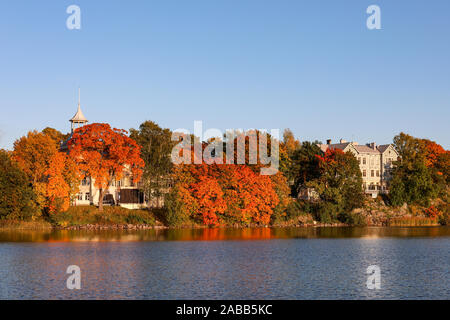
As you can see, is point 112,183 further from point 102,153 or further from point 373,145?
point 373,145

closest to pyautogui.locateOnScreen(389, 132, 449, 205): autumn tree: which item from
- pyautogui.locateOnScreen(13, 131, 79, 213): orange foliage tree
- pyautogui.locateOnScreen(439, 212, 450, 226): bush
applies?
pyautogui.locateOnScreen(439, 212, 450, 226): bush

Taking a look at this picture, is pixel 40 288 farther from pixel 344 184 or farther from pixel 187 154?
pixel 344 184

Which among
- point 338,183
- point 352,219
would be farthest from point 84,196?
point 352,219

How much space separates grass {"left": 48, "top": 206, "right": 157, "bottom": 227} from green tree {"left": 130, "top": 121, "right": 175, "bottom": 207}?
475 cm

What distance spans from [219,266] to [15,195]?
1734 inches

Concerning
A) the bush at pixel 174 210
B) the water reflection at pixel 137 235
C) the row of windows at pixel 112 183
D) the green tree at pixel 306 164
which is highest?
the green tree at pixel 306 164

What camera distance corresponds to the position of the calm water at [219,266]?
3697 centimetres

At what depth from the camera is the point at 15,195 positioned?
80.6 m

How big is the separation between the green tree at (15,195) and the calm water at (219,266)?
17.9 feet

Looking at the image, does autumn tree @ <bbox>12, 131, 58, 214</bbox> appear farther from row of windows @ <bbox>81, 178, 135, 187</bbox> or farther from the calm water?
the calm water

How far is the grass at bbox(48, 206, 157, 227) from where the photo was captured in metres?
84.3
